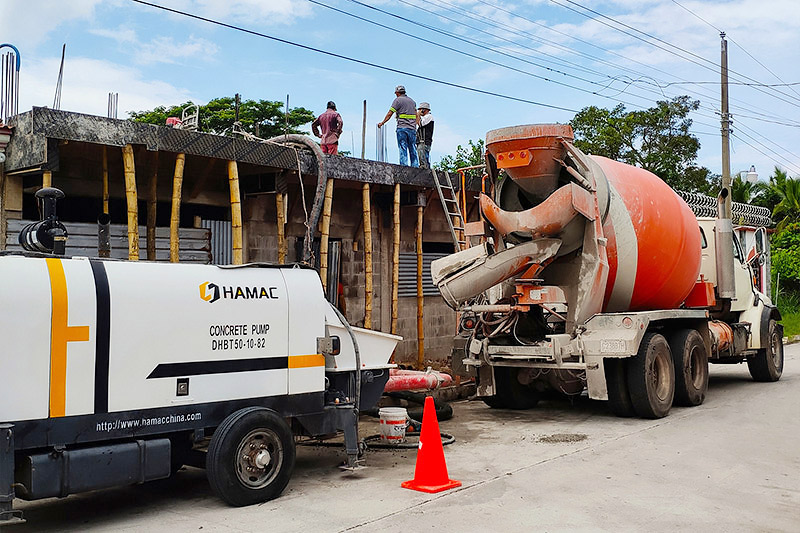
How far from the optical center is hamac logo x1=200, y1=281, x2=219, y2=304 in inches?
280

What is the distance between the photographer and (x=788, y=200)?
33438 millimetres

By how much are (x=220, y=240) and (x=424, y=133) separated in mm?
4860

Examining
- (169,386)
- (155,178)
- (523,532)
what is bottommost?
(523,532)

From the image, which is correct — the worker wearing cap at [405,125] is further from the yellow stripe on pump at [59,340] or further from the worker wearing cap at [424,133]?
the yellow stripe on pump at [59,340]

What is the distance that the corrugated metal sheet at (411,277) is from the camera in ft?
52.0

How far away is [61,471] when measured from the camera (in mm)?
6105

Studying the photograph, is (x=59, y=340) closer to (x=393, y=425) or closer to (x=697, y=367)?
(x=393, y=425)

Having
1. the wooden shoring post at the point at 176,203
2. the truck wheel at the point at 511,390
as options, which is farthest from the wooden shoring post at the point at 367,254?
the wooden shoring post at the point at 176,203

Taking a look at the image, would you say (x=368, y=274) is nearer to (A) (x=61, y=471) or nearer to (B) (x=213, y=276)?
(B) (x=213, y=276)

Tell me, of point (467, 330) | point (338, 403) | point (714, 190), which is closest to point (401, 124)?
point (467, 330)

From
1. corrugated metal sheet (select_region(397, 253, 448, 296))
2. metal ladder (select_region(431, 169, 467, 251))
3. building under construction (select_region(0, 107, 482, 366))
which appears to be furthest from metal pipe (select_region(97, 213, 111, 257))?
corrugated metal sheet (select_region(397, 253, 448, 296))

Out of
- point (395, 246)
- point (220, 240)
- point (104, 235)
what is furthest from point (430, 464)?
point (395, 246)

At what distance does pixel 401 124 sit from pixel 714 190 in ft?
76.0

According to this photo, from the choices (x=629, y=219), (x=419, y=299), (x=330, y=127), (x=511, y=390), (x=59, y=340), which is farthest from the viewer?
(x=419, y=299)
